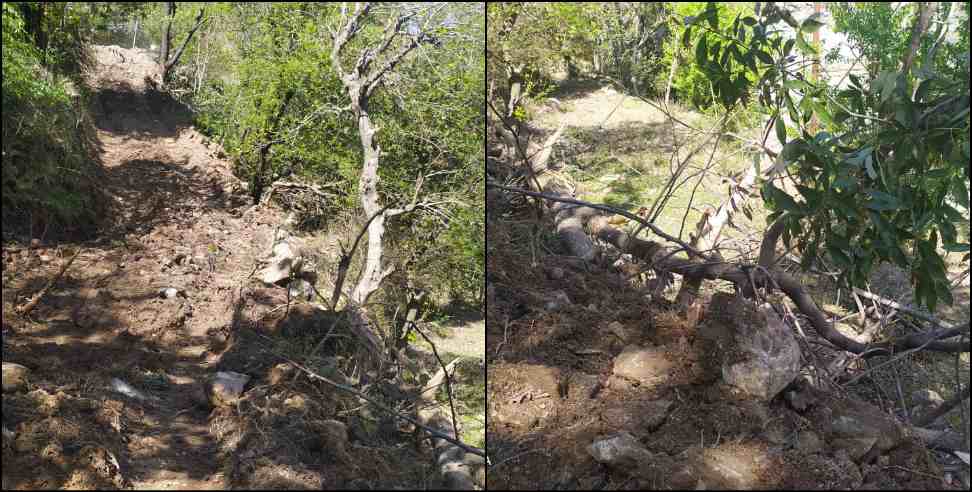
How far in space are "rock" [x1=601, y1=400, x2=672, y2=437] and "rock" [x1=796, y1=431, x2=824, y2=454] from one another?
0.31 m

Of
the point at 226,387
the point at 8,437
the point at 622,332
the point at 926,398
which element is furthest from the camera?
the point at 926,398

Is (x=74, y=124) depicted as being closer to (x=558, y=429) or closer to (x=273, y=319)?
(x=273, y=319)

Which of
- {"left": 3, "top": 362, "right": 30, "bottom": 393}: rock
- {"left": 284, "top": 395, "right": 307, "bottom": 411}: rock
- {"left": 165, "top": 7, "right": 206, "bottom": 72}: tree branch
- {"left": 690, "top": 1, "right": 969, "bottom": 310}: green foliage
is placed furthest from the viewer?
{"left": 690, "top": 1, "right": 969, "bottom": 310}: green foliage

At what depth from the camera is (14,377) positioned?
5.57ft

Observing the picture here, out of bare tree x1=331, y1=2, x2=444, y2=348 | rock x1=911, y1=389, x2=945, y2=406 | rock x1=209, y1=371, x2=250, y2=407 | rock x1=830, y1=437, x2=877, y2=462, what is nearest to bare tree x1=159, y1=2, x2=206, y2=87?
bare tree x1=331, y1=2, x2=444, y2=348

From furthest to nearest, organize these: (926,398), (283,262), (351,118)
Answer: (926,398) → (351,118) → (283,262)

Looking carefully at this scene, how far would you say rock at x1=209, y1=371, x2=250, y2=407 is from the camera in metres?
1.91

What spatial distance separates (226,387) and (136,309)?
1.00 ft

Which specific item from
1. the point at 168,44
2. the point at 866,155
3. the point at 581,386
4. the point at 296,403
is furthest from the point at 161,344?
the point at 866,155

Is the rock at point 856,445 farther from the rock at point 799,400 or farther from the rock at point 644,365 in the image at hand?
the rock at point 644,365

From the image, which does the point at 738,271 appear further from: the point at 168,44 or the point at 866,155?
the point at 168,44

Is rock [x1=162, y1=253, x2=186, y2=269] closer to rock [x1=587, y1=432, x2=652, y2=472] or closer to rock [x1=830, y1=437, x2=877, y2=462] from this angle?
rock [x1=587, y1=432, x2=652, y2=472]

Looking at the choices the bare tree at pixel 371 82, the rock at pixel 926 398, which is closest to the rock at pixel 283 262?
the bare tree at pixel 371 82

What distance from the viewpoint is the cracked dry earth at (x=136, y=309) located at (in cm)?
166
